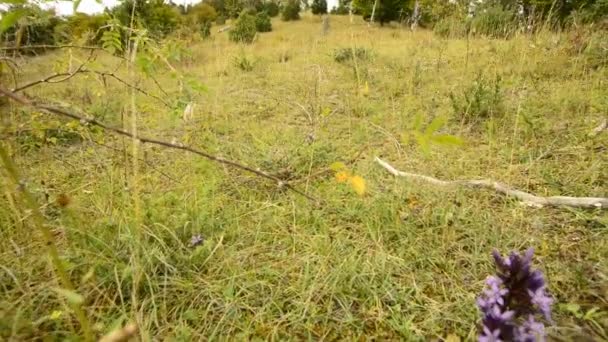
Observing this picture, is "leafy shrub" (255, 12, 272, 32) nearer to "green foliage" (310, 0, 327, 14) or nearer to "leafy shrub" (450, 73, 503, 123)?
"green foliage" (310, 0, 327, 14)

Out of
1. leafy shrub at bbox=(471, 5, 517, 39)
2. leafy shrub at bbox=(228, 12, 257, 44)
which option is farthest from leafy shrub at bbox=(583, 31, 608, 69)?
leafy shrub at bbox=(228, 12, 257, 44)

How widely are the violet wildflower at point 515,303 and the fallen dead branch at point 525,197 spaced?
93cm

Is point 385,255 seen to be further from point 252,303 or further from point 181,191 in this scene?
point 181,191

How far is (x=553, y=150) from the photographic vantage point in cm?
213

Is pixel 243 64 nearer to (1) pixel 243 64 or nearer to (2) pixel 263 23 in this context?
(1) pixel 243 64

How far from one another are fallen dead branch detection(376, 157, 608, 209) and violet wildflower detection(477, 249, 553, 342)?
929mm

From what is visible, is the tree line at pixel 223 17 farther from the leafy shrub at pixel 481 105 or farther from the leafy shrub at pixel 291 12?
the leafy shrub at pixel 291 12

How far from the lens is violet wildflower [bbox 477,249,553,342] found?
2.78ft

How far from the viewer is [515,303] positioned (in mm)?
927

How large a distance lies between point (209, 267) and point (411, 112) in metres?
2.50

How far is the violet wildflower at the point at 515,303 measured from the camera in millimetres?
846

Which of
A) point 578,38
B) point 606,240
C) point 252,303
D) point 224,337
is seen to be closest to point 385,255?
point 252,303

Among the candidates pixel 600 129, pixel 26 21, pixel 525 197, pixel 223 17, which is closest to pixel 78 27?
pixel 26 21

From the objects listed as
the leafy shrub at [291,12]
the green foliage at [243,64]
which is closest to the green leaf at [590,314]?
the green foliage at [243,64]
